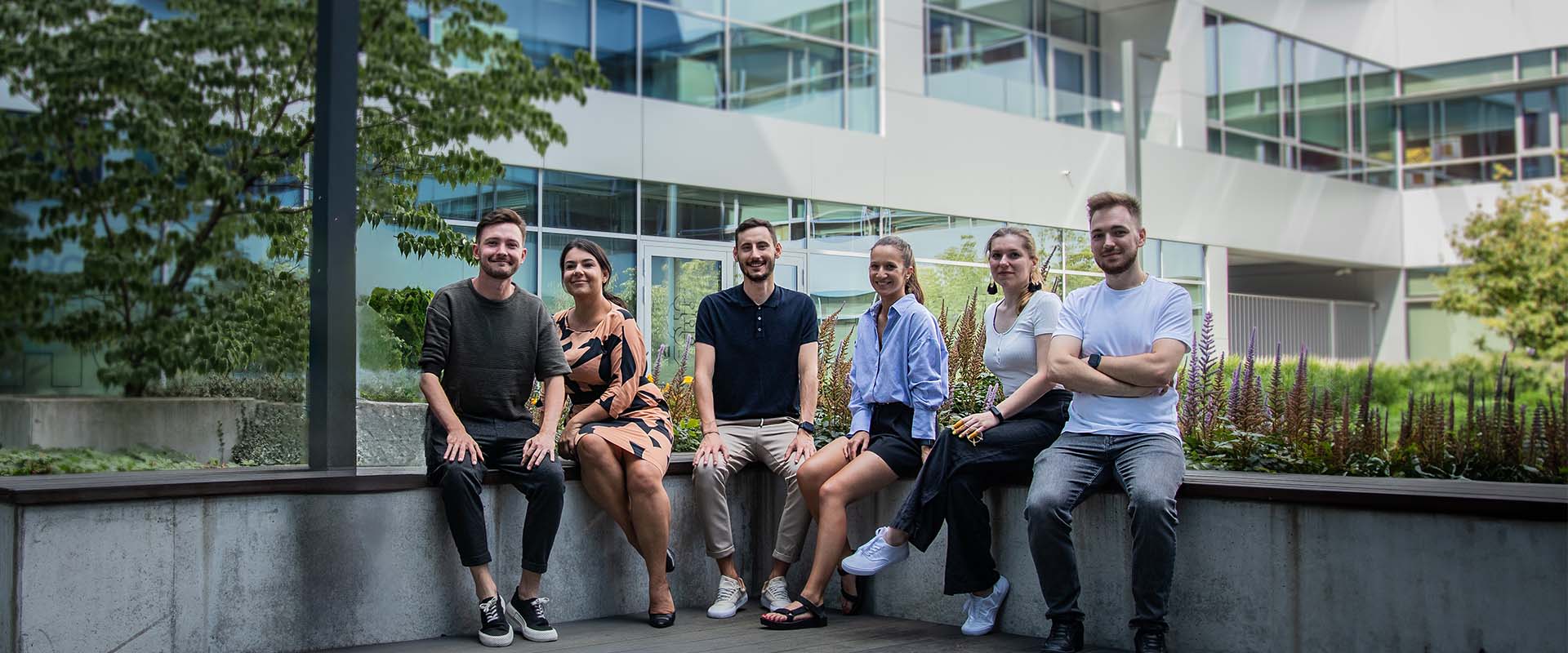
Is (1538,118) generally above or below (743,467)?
above

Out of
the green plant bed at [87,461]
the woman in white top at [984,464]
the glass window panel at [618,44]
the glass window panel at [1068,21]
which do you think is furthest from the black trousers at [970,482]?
the glass window panel at [1068,21]

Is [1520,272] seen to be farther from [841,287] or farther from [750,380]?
[750,380]

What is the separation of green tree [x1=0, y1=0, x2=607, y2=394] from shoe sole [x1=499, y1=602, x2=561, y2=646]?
7620 millimetres

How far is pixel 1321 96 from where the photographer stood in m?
27.3

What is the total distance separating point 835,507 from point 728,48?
39.7 ft

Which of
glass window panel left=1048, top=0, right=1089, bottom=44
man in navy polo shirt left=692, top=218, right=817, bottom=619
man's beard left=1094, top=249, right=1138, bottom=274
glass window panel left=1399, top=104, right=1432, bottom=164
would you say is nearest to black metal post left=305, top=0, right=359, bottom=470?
man in navy polo shirt left=692, top=218, right=817, bottom=619

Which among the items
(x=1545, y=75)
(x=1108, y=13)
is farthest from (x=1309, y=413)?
(x=1545, y=75)

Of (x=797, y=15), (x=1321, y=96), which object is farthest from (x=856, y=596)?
(x=1321, y=96)

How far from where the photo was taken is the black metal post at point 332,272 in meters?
5.77

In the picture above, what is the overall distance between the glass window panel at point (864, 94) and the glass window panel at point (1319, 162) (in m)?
11.2

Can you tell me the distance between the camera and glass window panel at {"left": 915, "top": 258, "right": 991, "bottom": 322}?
28.5ft

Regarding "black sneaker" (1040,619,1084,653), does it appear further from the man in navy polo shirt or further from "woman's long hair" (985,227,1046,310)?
the man in navy polo shirt

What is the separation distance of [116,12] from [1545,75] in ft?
85.7

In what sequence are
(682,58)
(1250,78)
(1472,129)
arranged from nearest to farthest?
(682,58)
(1250,78)
(1472,129)
